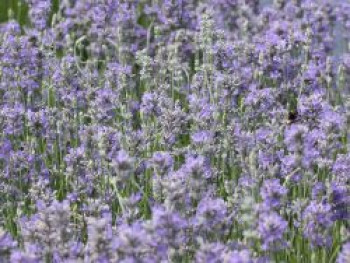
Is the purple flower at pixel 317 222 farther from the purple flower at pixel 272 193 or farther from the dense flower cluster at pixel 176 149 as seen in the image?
the purple flower at pixel 272 193

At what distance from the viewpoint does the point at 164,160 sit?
3436mm

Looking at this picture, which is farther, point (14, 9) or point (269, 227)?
point (14, 9)

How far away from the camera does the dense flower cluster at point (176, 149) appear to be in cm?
313

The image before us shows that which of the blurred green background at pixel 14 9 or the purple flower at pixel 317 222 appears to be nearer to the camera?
the purple flower at pixel 317 222

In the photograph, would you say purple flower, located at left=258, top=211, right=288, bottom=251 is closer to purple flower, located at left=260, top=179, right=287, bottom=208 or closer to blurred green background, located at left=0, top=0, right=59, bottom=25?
purple flower, located at left=260, top=179, right=287, bottom=208

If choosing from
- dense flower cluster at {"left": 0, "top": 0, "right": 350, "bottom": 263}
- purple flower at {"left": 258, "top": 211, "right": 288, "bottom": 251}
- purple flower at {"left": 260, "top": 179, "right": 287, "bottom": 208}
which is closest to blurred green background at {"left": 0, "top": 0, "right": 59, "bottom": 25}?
dense flower cluster at {"left": 0, "top": 0, "right": 350, "bottom": 263}

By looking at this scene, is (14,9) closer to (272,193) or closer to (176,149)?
(176,149)

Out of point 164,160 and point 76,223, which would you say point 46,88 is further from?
point 164,160

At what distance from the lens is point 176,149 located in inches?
166

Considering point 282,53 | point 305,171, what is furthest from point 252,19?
point 305,171

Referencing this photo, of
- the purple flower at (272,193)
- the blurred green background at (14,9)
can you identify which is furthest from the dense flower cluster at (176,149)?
the blurred green background at (14,9)

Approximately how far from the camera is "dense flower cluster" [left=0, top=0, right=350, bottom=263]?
313cm

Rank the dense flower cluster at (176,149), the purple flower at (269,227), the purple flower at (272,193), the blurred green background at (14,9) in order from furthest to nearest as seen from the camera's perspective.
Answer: the blurred green background at (14,9), the purple flower at (272,193), the dense flower cluster at (176,149), the purple flower at (269,227)

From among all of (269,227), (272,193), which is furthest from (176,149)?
(269,227)
